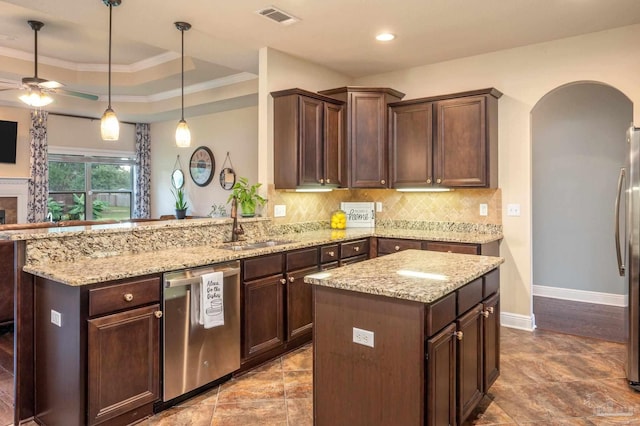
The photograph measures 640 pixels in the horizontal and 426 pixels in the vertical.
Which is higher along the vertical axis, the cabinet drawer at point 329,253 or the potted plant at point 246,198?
the potted plant at point 246,198

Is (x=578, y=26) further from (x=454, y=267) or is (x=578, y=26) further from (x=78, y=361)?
(x=78, y=361)

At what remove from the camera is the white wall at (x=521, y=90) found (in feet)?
13.0

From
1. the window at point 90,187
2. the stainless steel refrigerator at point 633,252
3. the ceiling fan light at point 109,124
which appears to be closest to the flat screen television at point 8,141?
the window at point 90,187

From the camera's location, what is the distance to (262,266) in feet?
10.8

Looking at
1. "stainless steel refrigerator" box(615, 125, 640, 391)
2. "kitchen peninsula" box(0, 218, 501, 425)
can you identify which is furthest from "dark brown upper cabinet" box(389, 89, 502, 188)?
"kitchen peninsula" box(0, 218, 501, 425)

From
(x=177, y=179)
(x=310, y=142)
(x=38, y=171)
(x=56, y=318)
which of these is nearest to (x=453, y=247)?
(x=310, y=142)

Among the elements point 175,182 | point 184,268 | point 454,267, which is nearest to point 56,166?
point 175,182

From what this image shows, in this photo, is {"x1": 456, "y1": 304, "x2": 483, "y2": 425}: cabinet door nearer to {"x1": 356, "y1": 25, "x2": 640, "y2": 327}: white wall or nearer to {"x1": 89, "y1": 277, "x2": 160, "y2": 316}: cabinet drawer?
{"x1": 89, "y1": 277, "x2": 160, "y2": 316}: cabinet drawer

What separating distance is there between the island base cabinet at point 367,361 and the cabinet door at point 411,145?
9.04ft

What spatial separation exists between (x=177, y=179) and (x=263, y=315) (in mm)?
5235

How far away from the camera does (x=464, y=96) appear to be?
4.28 m

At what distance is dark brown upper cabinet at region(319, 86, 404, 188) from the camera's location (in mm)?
4641

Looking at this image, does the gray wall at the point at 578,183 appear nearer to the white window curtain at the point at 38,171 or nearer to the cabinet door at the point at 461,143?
the cabinet door at the point at 461,143

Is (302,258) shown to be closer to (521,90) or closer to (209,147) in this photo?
(521,90)
